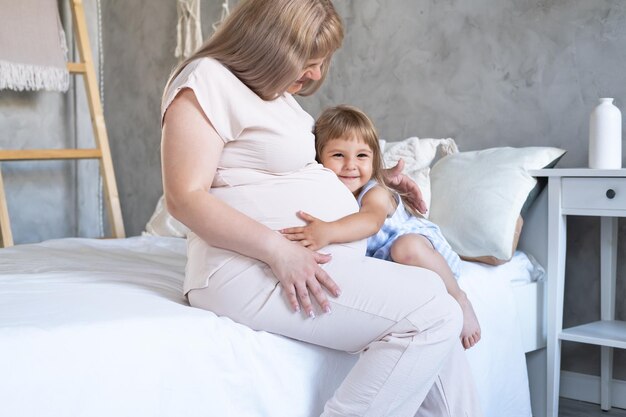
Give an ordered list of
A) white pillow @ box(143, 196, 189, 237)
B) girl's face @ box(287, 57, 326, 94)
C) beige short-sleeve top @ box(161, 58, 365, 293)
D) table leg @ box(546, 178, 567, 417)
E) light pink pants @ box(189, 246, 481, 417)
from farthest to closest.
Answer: white pillow @ box(143, 196, 189, 237) → table leg @ box(546, 178, 567, 417) → girl's face @ box(287, 57, 326, 94) → beige short-sleeve top @ box(161, 58, 365, 293) → light pink pants @ box(189, 246, 481, 417)

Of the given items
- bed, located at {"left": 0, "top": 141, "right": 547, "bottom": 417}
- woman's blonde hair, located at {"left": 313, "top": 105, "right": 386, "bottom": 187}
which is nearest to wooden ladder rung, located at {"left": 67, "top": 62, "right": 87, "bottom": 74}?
bed, located at {"left": 0, "top": 141, "right": 547, "bottom": 417}

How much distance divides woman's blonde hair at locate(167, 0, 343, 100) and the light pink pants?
1.20ft

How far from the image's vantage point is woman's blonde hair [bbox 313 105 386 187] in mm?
1839

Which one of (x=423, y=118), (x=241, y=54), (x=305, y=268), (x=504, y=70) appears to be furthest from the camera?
(x=423, y=118)

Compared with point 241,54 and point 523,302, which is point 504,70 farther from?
point 241,54

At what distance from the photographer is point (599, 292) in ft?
8.03

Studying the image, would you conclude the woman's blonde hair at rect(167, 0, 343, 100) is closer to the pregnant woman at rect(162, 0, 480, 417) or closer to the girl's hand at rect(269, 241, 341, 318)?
the pregnant woman at rect(162, 0, 480, 417)

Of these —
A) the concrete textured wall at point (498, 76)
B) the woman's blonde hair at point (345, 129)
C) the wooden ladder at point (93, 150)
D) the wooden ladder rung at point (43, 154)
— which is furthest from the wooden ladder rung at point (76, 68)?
the woman's blonde hair at point (345, 129)

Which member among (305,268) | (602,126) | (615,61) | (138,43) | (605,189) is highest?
(138,43)

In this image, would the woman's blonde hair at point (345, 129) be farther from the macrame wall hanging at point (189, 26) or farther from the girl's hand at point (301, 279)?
the macrame wall hanging at point (189, 26)

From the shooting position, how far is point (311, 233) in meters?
1.46

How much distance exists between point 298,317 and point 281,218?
0.67 feet

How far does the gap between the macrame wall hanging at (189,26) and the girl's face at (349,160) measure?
190 centimetres

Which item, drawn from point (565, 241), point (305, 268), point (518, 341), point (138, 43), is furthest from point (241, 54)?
point (138, 43)
